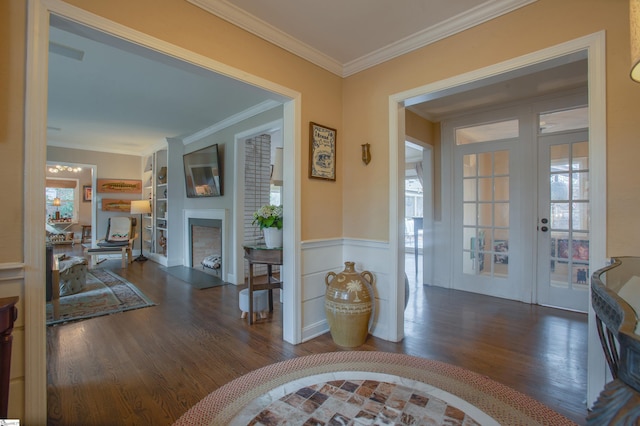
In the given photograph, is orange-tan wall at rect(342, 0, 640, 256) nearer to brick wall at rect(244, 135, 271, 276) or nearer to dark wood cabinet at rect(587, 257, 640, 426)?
dark wood cabinet at rect(587, 257, 640, 426)

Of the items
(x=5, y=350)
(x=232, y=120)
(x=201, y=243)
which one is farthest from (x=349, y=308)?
(x=201, y=243)

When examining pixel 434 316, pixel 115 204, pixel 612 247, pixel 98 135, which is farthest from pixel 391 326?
pixel 115 204

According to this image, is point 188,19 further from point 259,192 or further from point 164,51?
point 259,192

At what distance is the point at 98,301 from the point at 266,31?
3534mm

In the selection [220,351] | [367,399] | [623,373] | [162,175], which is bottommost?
[220,351]

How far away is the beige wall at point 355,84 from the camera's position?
1.33 m

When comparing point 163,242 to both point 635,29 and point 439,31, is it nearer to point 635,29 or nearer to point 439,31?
point 439,31

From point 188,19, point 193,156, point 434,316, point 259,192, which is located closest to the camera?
point 188,19

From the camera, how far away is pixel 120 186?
685cm

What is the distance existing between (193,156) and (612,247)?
17.8 ft

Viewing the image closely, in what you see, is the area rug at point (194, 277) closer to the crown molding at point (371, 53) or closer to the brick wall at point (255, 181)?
the brick wall at point (255, 181)

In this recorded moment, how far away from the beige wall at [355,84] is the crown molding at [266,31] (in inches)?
2.0

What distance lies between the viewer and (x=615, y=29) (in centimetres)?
162

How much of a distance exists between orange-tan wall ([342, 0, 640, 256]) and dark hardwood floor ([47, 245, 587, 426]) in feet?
3.27
